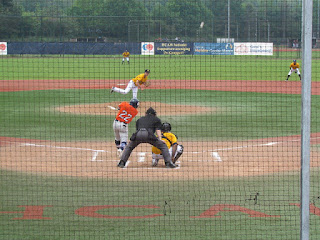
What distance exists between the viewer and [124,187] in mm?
10078

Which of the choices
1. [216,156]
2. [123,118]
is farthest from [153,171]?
[216,156]

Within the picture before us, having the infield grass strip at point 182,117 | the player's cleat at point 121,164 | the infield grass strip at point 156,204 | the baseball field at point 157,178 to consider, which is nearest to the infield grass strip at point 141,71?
the infield grass strip at point 182,117

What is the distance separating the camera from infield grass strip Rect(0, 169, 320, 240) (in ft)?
25.3

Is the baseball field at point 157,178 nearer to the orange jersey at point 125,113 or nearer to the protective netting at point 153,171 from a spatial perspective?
the protective netting at point 153,171

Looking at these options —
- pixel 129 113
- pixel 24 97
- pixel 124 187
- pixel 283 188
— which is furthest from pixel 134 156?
pixel 24 97

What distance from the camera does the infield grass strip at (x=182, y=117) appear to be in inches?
636

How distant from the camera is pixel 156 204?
352 inches

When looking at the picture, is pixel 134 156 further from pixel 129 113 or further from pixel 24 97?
pixel 24 97

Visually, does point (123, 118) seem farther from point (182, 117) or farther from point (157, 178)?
point (182, 117)

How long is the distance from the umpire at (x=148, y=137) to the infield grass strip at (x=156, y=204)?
1.02 meters

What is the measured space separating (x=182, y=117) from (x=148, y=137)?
325 inches

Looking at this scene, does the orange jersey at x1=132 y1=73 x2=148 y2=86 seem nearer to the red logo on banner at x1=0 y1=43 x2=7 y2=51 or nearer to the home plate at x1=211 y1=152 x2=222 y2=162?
the home plate at x1=211 y1=152 x2=222 y2=162

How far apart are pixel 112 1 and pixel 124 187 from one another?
10.9 meters

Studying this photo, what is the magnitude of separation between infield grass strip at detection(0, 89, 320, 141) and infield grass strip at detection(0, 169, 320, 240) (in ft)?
16.4
